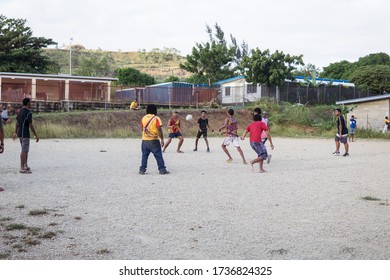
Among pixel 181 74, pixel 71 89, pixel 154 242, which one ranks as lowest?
pixel 154 242

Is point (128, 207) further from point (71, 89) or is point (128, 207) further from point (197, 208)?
point (71, 89)

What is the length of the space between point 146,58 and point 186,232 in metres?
107

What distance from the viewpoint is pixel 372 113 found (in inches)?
1502

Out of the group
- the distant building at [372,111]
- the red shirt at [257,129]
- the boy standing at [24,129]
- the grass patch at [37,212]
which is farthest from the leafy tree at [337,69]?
the grass patch at [37,212]

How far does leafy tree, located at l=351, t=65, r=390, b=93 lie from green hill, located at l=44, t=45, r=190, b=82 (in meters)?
41.3

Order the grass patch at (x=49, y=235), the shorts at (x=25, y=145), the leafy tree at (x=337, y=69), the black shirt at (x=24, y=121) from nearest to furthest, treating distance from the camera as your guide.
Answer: the grass patch at (x=49, y=235) < the shorts at (x=25, y=145) < the black shirt at (x=24, y=121) < the leafy tree at (x=337, y=69)

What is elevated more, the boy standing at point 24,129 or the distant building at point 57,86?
the distant building at point 57,86

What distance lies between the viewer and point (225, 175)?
12.2m

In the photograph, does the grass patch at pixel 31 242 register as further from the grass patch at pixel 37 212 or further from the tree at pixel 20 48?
the tree at pixel 20 48

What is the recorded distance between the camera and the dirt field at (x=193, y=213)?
5.50 m

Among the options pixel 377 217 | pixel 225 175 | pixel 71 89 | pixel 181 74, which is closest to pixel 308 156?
pixel 225 175

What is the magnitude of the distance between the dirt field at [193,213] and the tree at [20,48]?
39584mm

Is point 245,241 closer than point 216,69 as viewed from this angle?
Yes

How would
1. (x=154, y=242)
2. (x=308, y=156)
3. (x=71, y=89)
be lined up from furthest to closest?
(x=71, y=89) < (x=308, y=156) < (x=154, y=242)
